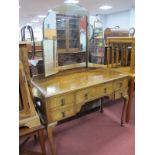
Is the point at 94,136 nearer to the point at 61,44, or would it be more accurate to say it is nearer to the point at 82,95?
the point at 82,95

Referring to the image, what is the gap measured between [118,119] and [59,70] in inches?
45.9

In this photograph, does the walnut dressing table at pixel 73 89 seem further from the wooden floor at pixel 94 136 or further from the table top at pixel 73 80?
the wooden floor at pixel 94 136

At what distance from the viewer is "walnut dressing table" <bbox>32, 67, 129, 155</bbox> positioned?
5.52ft

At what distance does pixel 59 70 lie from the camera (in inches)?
94.1

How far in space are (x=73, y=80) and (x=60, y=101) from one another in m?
0.49

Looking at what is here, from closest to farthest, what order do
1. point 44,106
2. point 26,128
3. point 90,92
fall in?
point 26,128
point 44,106
point 90,92

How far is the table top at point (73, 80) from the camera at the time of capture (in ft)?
5.90

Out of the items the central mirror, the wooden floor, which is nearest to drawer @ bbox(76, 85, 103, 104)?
the central mirror

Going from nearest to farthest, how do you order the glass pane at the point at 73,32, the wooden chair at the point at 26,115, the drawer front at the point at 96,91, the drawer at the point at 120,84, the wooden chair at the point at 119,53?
A: the wooden chair at the point at 26,115, the drawer front at the point at 96,91, the drawer at the point at 120,84, the glass pane at the point at 73,32, the wooden chair at the point at 119,53

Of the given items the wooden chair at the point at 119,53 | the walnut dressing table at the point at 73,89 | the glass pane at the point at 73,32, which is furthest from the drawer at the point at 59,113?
the wooden chair at the point at 119,53

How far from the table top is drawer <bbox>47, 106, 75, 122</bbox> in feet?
0.54

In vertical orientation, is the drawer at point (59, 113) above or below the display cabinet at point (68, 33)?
below
